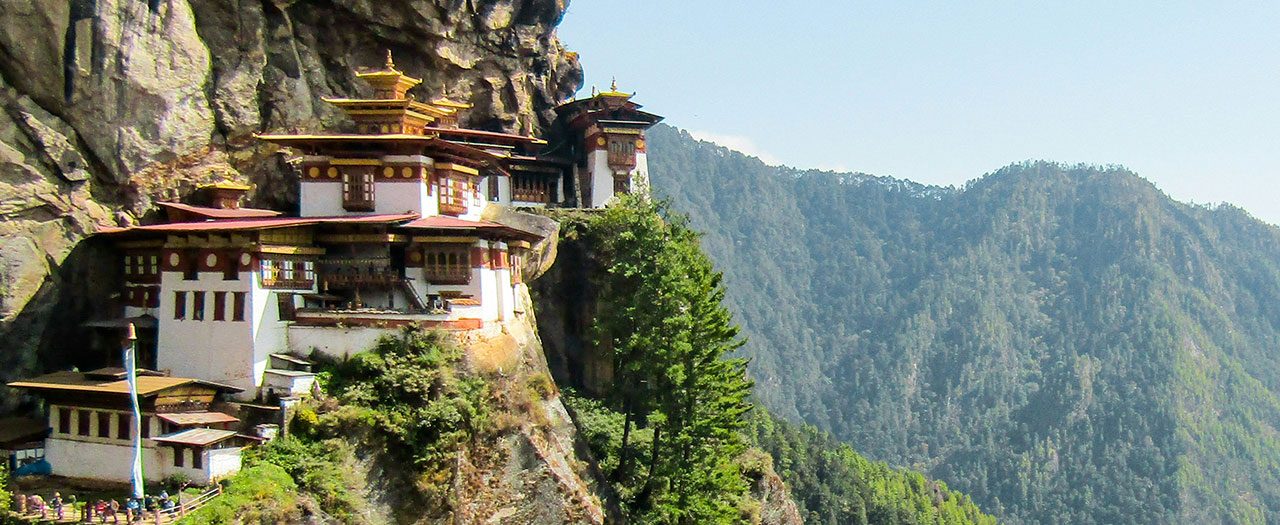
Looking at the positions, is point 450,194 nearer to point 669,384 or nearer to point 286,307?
point 286,307

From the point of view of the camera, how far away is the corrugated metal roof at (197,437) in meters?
31.5

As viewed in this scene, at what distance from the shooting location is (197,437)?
31.8 meters

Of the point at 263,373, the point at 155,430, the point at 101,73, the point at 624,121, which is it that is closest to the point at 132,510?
the point at 155,430

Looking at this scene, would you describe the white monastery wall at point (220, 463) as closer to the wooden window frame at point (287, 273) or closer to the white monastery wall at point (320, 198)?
the wooden window frame at point (287, 273)

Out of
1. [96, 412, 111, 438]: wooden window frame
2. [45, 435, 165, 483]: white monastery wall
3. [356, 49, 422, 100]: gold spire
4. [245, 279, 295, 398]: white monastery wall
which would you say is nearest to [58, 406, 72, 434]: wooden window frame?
[45, 435, 165, 483]: white monastery wall

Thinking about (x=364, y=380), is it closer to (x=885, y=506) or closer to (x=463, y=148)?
(x=463, y=148)

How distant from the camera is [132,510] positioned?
29.8 meters

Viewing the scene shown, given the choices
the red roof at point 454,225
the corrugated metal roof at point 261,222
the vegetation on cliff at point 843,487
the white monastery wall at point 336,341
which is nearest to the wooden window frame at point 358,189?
the corrugated metal roof at point 261,222

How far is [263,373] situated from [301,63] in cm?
1813

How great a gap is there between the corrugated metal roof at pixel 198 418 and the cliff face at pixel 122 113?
295 inches

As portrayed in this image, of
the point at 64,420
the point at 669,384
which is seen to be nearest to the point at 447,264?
the point at 669,384

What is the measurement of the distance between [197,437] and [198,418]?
120 cm

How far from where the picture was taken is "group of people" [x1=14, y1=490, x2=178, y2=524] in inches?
1172

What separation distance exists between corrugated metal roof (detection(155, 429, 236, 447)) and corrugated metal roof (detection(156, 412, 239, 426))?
28 cm
